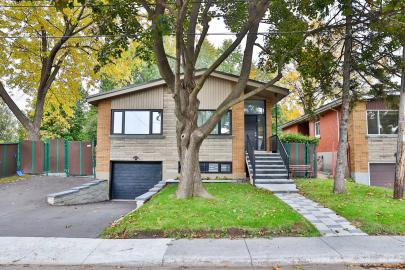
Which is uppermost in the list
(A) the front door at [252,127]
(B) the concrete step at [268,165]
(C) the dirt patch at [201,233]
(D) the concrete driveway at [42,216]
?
(A) the front door at [252,127]

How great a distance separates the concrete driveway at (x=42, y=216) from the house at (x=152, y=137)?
2.82m

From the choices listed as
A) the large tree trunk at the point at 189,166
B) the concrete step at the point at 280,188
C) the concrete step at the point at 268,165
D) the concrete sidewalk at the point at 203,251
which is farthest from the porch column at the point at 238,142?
the concrete sidewalk at the point at 203,251

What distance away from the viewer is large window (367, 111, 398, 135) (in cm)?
1803

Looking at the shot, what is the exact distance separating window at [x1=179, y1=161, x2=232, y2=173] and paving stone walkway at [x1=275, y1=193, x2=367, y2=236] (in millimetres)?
5468

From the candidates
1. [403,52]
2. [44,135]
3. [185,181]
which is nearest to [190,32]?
[185,181]

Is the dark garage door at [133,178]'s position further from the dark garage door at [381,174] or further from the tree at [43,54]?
the dark garage door at [381,174]

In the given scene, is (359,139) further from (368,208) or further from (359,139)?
(368,208)

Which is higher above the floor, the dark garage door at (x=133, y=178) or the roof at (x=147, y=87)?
the roof at (x=147, y=87)

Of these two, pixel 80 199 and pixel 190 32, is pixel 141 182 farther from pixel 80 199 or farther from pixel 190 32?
pixel 190 32

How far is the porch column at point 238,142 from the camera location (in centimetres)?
1609

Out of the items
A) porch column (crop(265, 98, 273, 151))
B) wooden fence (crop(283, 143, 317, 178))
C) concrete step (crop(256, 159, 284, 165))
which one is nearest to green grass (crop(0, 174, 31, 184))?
concrete step (crop(256, 159, 284, 165))

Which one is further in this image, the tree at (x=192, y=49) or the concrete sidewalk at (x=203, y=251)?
the tree at (x=192, y=49)

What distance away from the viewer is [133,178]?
1652cm

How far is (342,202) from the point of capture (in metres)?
9.75
